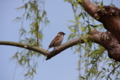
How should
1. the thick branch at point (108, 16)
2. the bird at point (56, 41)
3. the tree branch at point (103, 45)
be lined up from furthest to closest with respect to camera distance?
the bird at point (56, 41)
the tree branch at point (103, 45)
the thick branch at point (108, 16)

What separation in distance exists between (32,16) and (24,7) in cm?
11

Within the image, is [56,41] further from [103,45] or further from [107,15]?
[107,15]

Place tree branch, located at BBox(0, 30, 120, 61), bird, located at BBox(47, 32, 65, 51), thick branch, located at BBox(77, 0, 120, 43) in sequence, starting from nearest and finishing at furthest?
1. thick branch, located at BBox(77, 0, 120, 43)
2. tree branch, located at BBox(0, 30, 120, 61)
3. bird, located at BBox(47, 32, 65, 51)

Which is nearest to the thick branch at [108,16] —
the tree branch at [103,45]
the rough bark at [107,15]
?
the rough bark at [107,15]

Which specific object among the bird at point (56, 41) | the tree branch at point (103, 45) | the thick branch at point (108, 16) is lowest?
the bird at point (56, 41)

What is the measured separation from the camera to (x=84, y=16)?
4.21 feet

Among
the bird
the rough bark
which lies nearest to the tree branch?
the rough bark

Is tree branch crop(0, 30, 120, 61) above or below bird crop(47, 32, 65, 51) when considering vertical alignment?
above

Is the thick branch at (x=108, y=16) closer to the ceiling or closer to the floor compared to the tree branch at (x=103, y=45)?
closer to the ceiling

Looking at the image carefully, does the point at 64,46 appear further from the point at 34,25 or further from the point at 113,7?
the point at 113,7

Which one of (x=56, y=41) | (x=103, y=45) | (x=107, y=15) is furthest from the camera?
(x=56, y=41)

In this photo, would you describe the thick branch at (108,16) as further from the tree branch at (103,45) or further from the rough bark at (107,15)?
the tree branch at (103,45)

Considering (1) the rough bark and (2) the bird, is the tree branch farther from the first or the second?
(2) the bird

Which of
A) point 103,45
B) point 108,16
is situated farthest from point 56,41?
point 108,16
